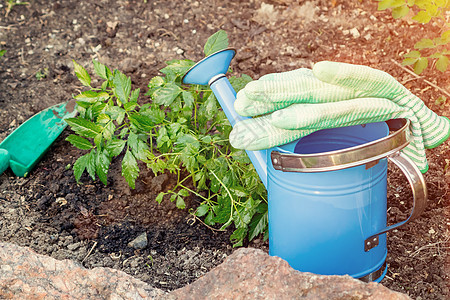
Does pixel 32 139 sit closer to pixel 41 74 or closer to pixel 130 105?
pixel 41 74

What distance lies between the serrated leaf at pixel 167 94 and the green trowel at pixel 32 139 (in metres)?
0.83

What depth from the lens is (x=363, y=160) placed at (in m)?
1.45

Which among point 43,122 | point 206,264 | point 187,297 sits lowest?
point 206,264

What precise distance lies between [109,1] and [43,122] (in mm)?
1170

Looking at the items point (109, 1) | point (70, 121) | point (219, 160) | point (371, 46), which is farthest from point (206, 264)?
point (109, 1)

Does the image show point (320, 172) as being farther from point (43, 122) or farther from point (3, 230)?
point (43, 122)

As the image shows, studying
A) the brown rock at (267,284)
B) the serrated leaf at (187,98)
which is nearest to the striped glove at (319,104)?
the brown rock at (267,284)

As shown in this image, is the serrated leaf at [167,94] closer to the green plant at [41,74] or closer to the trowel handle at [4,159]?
the trowel handle at [4,159]

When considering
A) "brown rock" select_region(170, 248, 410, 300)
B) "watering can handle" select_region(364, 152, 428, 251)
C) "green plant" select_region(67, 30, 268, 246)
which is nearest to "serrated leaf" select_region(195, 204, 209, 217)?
"green plant" select_region(67, 30, 268, 246)

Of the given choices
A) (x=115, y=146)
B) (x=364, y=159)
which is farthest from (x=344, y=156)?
(x=115, y=146)

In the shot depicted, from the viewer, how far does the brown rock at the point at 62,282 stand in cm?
135

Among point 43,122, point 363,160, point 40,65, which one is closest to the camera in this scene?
point 363,160

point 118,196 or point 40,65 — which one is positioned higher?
point 40,65

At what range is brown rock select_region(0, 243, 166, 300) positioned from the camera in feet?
4.44
